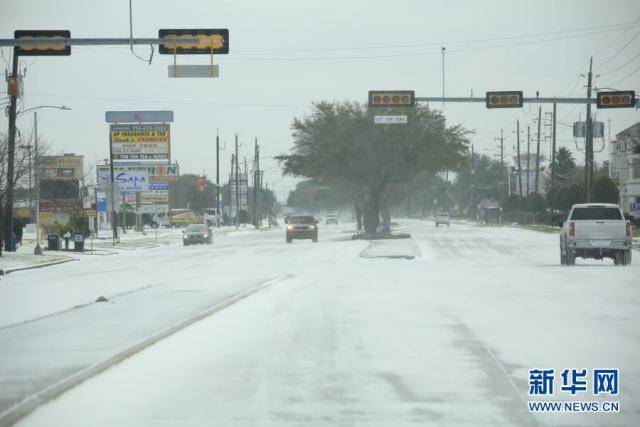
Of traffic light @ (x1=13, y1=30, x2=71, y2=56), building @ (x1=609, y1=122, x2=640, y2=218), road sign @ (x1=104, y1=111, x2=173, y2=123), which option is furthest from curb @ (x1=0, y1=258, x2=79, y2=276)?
building @ (x1=609, y1=122, x2=640, y2=218)

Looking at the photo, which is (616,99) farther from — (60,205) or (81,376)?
(60,205)

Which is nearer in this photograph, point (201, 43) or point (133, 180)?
point (201, 43)

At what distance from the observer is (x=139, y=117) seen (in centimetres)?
8306

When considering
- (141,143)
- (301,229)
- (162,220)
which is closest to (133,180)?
(141,143)

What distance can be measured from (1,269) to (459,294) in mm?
20384

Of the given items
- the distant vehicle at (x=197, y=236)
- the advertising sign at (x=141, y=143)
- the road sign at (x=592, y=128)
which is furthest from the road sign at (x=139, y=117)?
the road sign at (x=592, y=128)

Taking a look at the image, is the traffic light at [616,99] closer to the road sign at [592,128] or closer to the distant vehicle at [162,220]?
the road sign at [592,128]

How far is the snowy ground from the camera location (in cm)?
898

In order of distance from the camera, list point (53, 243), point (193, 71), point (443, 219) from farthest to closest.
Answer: point (443, 219) → point (53, 243) → point (193, 71)

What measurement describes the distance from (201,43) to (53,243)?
34629 millimetres

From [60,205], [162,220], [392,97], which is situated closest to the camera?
[392,97]

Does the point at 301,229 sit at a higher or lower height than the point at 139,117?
lower

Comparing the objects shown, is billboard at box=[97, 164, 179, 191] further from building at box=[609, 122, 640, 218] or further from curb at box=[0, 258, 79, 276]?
building at box=[609, 122, 640, 218]

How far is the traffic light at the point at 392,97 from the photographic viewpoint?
3781 centimetres
